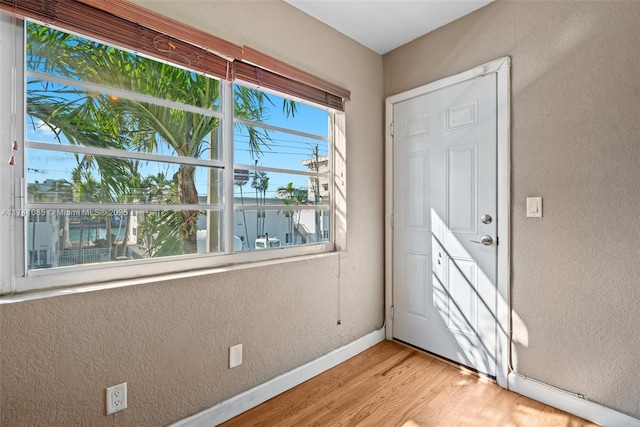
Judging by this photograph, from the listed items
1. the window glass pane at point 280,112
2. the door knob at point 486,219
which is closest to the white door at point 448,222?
the door knob at point 486,219

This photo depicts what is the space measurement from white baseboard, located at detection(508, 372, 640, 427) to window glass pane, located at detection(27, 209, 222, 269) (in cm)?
199

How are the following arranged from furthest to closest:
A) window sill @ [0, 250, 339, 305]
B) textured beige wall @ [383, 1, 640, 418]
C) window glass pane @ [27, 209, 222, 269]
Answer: textured beige wall @ [383, 1, 640, 418] → window glass pane @ [27, 209, 222, 269] → window sill @ [0, 250, 339, 305]

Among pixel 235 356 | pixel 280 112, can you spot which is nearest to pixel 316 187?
pixel 280 112

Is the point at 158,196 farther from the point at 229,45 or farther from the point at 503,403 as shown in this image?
the point at 503,403

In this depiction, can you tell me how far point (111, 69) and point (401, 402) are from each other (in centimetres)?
Result: 232

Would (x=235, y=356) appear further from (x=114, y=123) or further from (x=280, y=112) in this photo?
(x=280, y=112)

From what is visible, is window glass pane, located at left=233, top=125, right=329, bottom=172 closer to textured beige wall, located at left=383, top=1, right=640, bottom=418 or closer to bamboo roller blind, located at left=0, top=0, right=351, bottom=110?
bamboo roller blind, located at left=0, top=0, right=351, bottom=110

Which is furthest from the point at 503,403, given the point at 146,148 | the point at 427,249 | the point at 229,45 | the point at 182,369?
the point at 229,45

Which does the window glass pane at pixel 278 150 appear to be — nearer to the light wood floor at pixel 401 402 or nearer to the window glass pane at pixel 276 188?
the window glass pane at pixel 276 188

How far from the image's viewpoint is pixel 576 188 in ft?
5.62

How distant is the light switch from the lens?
183cm

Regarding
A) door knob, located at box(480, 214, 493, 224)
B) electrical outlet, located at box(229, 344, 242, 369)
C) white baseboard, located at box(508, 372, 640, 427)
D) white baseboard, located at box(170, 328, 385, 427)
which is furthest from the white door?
electrical outlet, located at box(229, 344, 242, 369)

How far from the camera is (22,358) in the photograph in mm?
1178

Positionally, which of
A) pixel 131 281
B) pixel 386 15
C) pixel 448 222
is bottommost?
pixel 131 281
